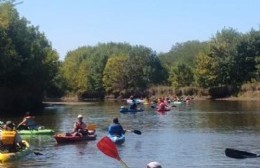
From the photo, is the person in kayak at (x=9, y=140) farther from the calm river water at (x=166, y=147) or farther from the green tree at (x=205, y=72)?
the green tree at (x=205, y=72)

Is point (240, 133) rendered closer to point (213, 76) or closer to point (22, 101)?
point (22, 101)

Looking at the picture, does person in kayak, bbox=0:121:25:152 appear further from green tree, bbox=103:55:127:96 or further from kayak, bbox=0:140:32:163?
green tree, bbox=103:55:127:96

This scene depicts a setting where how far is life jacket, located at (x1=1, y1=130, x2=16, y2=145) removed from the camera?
2350 centimetres

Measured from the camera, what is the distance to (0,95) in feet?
204

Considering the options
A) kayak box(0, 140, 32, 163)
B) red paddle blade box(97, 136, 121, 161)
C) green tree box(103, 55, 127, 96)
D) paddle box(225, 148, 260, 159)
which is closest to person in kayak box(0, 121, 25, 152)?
kayak box(0, 140, 32, 163)

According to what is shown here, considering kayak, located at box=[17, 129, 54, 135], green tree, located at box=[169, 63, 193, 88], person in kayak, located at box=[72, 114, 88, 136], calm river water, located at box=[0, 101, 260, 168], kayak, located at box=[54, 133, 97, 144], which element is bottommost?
calm river water, located at box=[0, 101, 260, 168]

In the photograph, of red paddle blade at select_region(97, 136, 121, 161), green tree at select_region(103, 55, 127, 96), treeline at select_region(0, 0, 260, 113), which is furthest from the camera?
green tree at select_region(103, 55, 127, 96)

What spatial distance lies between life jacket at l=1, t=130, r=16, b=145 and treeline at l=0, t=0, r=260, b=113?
3401 cm

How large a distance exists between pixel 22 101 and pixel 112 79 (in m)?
49.8

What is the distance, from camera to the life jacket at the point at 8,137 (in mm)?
23500

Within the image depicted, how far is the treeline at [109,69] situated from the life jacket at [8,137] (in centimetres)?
3401

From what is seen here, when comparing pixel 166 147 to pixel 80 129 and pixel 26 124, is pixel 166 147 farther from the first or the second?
pixel 26 124

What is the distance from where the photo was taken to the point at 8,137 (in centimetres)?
2355

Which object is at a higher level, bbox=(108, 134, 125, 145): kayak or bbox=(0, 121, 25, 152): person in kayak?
bbox=(0, 121, 25, 152): person in kayak
